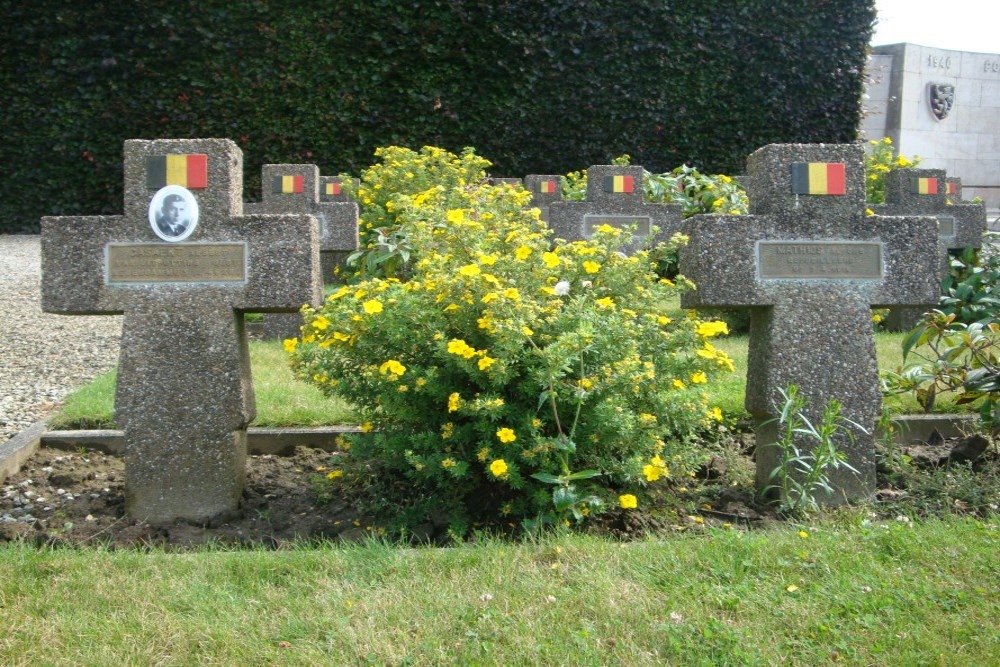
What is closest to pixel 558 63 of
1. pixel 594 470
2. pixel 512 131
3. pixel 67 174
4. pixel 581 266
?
pixel 512 131

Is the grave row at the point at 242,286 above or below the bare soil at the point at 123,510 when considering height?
above

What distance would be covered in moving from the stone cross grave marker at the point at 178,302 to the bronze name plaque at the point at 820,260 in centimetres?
177

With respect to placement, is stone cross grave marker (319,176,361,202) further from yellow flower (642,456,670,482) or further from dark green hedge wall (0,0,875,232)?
yellow flower (642,456,670,482)

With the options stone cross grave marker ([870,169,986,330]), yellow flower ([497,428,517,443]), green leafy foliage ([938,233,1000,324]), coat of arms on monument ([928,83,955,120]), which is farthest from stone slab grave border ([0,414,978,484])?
coat of arms on monument ([928,83,955,120])

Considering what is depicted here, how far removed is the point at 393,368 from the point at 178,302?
1.04m

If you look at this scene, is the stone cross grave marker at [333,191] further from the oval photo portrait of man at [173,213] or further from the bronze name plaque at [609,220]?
the oval photo portrait of man at [173,213]

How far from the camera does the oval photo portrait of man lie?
3523mm

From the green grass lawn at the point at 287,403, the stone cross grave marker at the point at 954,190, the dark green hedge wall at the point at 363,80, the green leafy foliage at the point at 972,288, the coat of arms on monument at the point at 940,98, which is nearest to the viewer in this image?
the green grass lawn at the point at 287,403

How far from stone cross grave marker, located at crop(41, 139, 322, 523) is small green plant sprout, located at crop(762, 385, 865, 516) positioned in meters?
1.85

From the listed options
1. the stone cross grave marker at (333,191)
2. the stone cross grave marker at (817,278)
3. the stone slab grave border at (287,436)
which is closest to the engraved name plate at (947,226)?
the stone slab grave border at (287,436)

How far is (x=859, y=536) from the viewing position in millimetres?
2895

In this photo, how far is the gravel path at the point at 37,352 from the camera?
17.2 feet

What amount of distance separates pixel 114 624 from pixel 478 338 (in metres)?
1.42

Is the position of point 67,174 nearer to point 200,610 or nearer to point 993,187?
point 200,610
